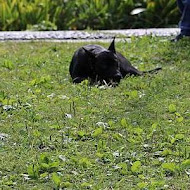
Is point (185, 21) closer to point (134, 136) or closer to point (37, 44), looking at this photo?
point (37, 44)

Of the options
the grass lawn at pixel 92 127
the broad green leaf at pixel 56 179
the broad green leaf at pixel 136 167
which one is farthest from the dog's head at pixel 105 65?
the broad green leaf at pixel 56 179

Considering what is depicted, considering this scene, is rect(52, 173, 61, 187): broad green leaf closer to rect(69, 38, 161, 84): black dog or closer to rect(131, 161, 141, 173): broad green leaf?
rect(131, 161, 141, 173): broad green leaf

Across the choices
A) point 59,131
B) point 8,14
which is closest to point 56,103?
point 59,131

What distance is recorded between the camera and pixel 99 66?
7.71 meters

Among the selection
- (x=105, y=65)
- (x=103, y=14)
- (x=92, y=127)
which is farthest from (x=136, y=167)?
(x=103, y=14)

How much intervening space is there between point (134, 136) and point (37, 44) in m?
3.94

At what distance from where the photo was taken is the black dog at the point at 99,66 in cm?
767

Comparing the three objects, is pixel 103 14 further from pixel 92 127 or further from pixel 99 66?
pixel 92 127

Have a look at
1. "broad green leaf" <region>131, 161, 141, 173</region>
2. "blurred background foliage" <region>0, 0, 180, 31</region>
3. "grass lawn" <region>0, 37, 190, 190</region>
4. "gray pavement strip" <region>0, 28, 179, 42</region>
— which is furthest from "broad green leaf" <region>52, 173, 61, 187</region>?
"blurred background foliage" <region>0, 0, 180, 31</region>

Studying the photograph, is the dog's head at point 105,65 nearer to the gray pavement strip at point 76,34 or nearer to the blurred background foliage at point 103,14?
the gray pavement strip at point 76,34

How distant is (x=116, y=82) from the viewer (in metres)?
7.60

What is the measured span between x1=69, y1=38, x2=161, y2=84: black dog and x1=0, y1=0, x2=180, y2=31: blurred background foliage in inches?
119

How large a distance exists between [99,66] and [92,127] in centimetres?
163

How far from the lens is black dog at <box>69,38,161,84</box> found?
25.2 feet
